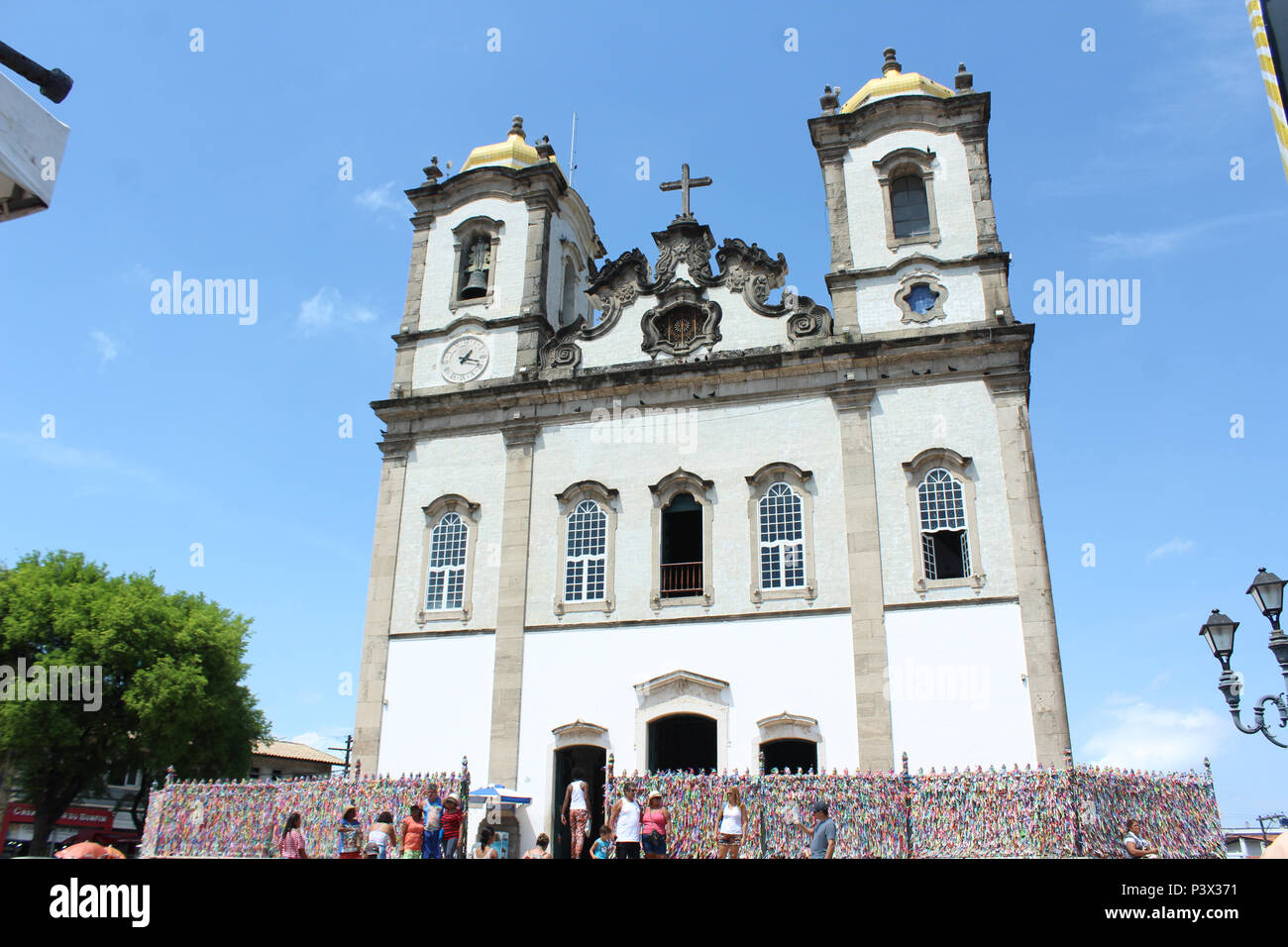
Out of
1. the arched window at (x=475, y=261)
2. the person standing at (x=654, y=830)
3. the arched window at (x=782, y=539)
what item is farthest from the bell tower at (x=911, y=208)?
the person standing at (x=654, y=830)

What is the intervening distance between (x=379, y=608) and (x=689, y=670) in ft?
24.2

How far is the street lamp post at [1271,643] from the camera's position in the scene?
10.9m

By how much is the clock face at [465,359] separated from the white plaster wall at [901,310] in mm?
9260

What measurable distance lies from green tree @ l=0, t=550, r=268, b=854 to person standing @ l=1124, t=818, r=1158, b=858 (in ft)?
79.7

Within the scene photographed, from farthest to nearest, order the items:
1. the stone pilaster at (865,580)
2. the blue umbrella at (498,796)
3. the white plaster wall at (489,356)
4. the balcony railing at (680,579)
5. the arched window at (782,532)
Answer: the white plaster wall at (489,356)
the balcony railing at (680,579)
the arched window at (782,532)
the blue umbrella at (498,796)
the stone pilaster at (865,580)

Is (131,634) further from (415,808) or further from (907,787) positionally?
(907,787)

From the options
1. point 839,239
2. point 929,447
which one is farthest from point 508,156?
point 929,447

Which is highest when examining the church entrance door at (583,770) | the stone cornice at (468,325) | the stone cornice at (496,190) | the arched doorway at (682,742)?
the stone cornice at (496,190)

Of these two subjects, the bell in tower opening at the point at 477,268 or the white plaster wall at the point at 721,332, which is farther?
the bell in tower opening at the point at 477,268

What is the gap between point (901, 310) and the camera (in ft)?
69.6

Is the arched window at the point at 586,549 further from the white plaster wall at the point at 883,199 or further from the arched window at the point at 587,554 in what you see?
the white plaster wall at the point at 883,199

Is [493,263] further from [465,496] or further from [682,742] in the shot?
[682,742]

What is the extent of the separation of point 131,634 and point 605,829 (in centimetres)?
1997
